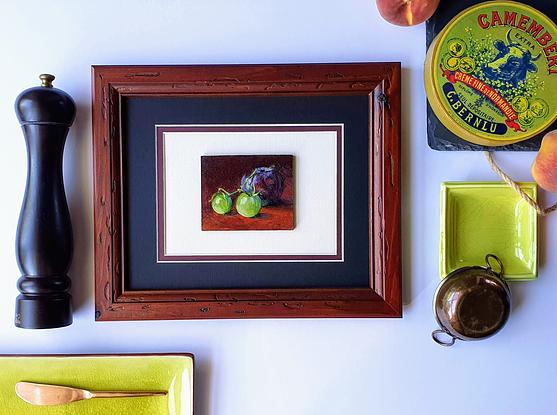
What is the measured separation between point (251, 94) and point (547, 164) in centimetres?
45

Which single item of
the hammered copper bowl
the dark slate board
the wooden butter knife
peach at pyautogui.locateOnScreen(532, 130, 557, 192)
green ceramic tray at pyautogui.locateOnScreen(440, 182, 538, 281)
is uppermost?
the dark slate board

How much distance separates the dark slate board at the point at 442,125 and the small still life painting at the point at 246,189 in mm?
228

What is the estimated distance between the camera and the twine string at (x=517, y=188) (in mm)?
803

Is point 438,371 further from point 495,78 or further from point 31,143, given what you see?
point 31,143

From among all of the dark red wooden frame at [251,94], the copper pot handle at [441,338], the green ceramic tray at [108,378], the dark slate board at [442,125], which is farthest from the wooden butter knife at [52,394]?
the dark slate board at [442,125]

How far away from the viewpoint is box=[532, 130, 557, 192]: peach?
76cm

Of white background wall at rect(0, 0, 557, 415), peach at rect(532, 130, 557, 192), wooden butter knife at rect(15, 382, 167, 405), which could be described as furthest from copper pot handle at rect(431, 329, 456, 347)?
wooden butter knife at rect(15, 382, 167, 405)

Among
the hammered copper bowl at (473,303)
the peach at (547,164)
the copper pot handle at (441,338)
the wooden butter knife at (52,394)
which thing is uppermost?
the peach at (547,164)

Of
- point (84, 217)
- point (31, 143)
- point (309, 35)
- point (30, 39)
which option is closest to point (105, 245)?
point (84, 217)

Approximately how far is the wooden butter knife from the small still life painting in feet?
1.03

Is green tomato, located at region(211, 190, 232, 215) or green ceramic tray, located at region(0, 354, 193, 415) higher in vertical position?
green tomato, located at region(211, 190, 232, 215)

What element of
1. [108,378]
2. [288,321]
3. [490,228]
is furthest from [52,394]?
[490,228]

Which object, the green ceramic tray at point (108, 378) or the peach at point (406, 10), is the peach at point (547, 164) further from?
the green ceramic tray at point (108, 378)

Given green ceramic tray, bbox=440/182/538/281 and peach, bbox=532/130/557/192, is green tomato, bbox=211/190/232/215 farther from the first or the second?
peach, bbox=532/130/557/192
